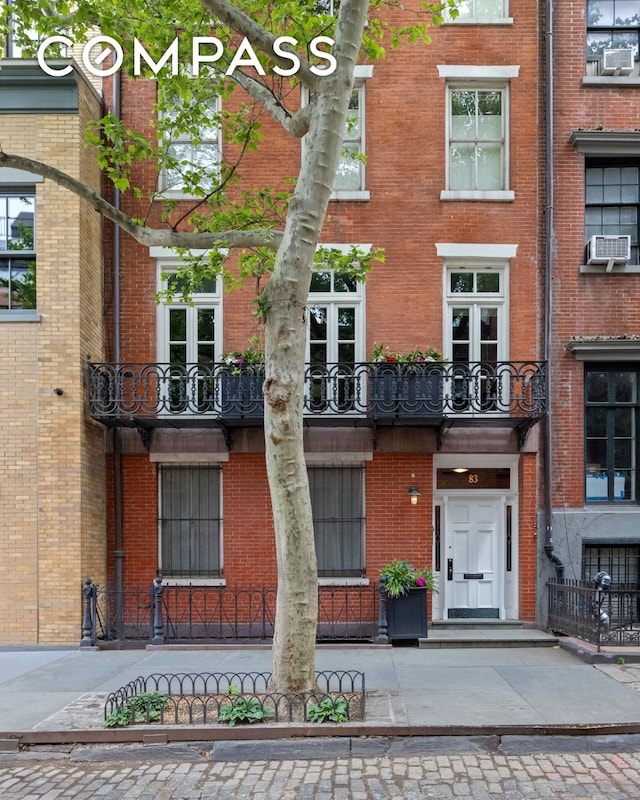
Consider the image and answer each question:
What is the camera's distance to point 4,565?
1095 cm

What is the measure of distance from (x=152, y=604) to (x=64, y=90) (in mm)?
8827

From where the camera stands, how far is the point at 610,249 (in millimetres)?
12031

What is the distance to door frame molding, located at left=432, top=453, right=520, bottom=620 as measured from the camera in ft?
39.7

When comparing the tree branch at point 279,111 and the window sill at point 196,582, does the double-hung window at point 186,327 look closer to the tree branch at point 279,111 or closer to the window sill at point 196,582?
the window sill at point 196,582

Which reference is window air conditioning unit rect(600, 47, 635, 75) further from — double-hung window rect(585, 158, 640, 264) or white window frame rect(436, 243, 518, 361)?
white window frame rect(436, 243, 518, 361)

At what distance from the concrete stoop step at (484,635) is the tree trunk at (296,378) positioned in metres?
4.35

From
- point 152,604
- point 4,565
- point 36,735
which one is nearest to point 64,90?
point 4,565

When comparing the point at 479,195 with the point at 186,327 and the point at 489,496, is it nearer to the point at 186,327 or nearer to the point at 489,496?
the point at 489,496

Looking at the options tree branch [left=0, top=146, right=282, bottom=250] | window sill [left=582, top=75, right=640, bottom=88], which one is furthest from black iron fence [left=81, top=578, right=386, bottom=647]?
window sill [left=582, top=75, right=640, bottom=88]

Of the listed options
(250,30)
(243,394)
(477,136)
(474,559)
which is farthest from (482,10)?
(474,559)

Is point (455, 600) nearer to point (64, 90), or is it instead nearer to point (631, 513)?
point (631, 513)

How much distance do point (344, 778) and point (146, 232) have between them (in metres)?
6.23

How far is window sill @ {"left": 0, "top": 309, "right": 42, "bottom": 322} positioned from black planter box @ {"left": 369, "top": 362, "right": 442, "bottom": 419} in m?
5.78

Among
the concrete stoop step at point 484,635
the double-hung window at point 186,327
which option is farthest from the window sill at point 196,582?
the concrete stoop step at point 484,635
